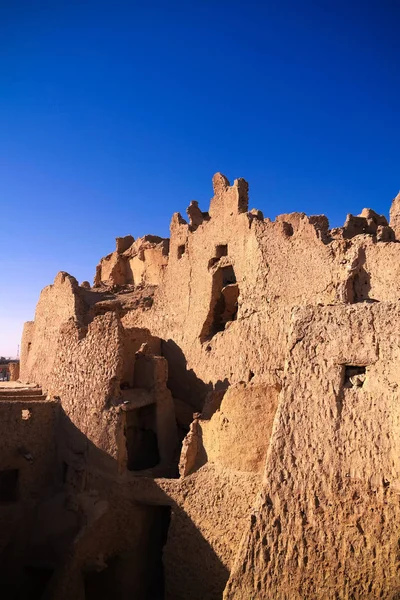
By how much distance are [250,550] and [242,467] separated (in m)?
2.10

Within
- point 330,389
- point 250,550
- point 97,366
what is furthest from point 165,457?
point 330,389

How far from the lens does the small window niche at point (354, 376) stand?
7.77 metres

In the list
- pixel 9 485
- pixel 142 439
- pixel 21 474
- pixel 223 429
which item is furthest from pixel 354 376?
pixel 9 485

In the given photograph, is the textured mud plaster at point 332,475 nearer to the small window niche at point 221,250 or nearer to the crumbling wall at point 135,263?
the small window niche at point 221,250

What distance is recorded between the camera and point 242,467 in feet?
32.1

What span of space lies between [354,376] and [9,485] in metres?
8.40

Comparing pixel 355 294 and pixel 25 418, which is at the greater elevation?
pixel 355 294

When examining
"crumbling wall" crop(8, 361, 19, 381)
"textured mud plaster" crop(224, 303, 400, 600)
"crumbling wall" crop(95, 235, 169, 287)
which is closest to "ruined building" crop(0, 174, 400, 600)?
"textured mud plaster" crop(224, 303, 400, 600)

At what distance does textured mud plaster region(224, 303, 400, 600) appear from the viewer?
713cm

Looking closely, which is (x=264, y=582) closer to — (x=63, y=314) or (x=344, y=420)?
(x=344, y=420)

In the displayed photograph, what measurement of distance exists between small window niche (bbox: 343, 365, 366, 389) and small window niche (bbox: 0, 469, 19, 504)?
7.79 m

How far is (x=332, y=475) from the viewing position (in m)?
7.61

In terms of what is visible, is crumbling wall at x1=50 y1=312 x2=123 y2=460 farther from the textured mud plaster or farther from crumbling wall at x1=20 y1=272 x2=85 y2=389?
the textured mud plaster

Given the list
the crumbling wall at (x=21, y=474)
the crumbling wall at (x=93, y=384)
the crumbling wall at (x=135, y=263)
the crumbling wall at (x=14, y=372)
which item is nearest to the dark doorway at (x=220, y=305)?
the crumbling wall at (x=93, y=384)
